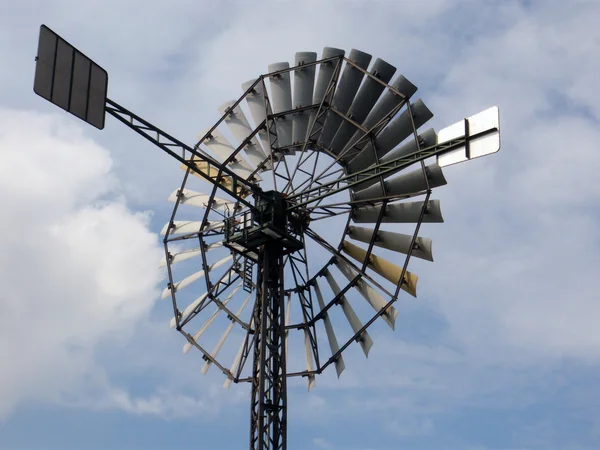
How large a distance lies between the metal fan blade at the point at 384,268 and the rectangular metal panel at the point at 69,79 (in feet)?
32.3

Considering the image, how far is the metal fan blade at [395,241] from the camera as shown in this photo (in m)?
Answer: 23.8

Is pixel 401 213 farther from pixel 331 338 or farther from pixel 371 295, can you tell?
pixel 331 338

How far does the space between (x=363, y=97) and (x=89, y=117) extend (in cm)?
967

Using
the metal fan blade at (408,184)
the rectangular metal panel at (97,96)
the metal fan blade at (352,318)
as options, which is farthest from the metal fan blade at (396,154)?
the rectangular metal panel at (97,96)

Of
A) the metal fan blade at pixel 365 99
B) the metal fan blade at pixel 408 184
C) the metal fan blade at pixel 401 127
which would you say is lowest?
the metal fan blade at pixel 408 184

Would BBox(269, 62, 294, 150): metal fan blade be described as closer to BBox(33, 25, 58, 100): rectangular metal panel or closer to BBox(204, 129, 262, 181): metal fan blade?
BBox(204, 129, 262, 181): metal fan blade

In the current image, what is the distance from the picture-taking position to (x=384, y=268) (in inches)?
981

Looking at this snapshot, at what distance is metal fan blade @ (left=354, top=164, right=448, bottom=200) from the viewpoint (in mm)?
23203

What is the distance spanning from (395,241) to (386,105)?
4329mm

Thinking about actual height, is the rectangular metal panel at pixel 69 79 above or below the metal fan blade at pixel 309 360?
above

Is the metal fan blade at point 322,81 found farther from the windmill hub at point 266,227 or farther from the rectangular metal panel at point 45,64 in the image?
the rectangular metal panel at point 45,64

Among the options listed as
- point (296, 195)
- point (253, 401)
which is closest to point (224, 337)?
point (253, 401)

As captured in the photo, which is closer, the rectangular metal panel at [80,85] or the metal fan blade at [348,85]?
the rectangular metal panel at [80,85]

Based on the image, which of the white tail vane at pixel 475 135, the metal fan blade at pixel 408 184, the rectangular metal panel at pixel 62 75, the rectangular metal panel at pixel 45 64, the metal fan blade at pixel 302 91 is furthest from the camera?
the metal fan blade at pixel 302 91
